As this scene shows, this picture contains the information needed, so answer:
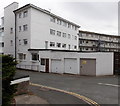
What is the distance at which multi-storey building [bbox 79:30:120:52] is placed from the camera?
148 ft

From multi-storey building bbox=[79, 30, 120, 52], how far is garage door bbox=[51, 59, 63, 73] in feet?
88.9

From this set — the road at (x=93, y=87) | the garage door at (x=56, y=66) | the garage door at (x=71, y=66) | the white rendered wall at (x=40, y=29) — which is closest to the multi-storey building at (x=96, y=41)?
the white rendered wall at (x=40, y=29)

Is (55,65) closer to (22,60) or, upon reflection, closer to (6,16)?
(22,60)

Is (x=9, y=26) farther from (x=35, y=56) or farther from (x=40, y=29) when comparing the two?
(x=35, y=56)

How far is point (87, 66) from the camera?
631 inches

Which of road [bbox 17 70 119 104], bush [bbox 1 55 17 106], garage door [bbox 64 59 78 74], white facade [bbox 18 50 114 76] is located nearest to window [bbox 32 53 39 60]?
white facade [bbox 18 50 114 76]

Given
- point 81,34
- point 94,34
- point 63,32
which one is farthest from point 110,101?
point 94,34

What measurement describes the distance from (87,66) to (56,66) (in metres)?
4.85

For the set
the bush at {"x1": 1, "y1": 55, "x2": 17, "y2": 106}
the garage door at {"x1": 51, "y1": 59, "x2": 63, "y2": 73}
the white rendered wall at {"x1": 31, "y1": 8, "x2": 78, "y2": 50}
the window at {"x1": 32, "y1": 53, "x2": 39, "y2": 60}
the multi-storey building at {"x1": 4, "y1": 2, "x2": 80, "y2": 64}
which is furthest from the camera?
the white rendered wall at {"x1": 31, "y1": 8, "x2": 78, "y2": 50}

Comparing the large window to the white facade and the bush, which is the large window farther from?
the bush

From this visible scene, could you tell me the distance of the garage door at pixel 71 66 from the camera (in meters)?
16.9

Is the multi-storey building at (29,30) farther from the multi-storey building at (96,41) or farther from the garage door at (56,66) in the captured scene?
the multi-storey building at (96,41)

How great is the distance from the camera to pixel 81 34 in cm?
4444

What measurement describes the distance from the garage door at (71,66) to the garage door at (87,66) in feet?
2.94
